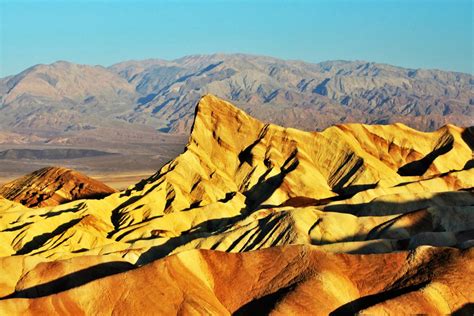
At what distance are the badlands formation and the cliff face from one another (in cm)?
396

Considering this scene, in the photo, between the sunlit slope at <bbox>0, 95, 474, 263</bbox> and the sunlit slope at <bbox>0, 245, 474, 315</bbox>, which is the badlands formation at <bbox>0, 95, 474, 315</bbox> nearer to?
the sunlit slope at <bbox>0, 245, 474, 315</bbox>

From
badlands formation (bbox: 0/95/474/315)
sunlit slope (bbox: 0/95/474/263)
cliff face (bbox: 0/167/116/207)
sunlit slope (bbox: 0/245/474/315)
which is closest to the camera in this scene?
sunlit slope (bbox: 0/245/474/315)

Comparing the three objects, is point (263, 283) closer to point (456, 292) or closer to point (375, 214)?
point (456, 292)

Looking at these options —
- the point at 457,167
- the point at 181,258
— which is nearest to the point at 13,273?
the point at 181,258

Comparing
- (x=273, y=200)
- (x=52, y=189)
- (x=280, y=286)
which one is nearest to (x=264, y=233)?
Result: (x=280, y=286)

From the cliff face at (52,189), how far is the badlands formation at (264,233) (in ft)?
13.0

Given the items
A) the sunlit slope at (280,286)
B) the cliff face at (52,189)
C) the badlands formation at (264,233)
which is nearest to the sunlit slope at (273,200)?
the badlands formation at (264,233)

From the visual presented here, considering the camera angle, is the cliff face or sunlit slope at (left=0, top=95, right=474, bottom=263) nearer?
sunlit slope at (left=0, top=95, right=474, bottom=263)

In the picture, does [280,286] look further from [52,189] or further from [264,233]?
[52,189]

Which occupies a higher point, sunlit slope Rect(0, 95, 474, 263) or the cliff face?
sunlit slope Rect(0, 95, 474, 263)

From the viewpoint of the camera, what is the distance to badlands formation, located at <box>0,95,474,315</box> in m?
50.8

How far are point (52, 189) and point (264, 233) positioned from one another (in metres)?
63.5

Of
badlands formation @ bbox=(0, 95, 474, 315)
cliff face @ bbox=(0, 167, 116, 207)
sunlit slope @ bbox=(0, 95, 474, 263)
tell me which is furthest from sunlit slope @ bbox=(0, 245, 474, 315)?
cliff face @ bbox=(0, 167, 116, 207)

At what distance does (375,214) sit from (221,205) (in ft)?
75.5
